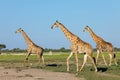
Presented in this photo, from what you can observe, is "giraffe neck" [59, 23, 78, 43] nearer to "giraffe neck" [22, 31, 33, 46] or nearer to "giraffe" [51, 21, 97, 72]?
"giraffe" [51, 21, 97, 72]

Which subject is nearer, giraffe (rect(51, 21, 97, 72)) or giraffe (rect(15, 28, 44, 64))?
giraffe (rect(51, 21, 97, 72))

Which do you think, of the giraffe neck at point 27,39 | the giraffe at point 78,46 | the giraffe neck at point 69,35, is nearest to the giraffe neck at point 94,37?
the giraffe neck at point 69,35

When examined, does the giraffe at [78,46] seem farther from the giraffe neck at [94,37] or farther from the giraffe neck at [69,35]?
the giraffe neck at [94,37]

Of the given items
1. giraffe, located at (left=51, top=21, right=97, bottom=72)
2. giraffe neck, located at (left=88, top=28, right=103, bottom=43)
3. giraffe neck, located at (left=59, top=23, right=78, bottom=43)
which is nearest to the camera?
giraffe, located at (left=51, top=21, right=97, bottom=72)

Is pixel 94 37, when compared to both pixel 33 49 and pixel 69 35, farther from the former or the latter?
pixel 69 35

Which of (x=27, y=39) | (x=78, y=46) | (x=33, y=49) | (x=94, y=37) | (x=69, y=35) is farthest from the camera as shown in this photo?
(x=27, y=39)

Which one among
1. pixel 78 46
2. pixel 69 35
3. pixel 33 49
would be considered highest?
pixel 69 35

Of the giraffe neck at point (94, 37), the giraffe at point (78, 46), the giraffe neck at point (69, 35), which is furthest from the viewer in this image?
the giraffe neck at point (94, 37)

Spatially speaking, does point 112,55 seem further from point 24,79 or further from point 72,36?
point 24,79

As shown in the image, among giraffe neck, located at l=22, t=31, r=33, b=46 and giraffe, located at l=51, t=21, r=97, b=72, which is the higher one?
giraffe neck, located at l=22, t=31, r=33, b=46

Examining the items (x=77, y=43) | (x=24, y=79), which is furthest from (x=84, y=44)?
(x=24, y=79)

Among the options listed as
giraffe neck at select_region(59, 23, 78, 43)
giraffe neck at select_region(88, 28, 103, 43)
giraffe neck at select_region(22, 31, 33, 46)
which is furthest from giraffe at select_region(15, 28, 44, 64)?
giraffe neck at select_region(59, 23, 78, 43)

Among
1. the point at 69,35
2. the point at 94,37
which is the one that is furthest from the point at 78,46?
the point at 94,37

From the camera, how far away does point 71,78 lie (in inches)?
836
